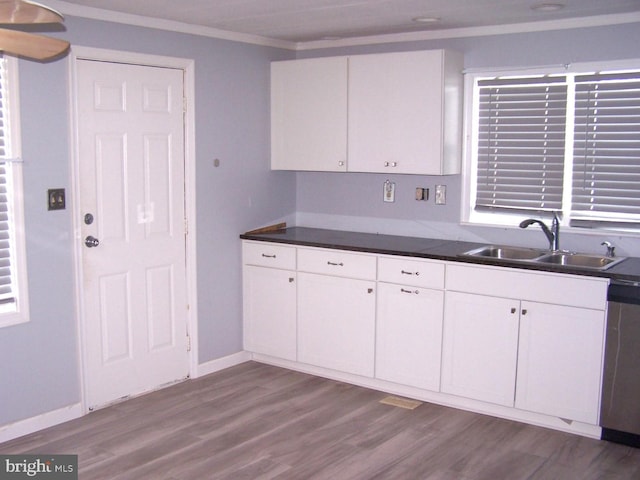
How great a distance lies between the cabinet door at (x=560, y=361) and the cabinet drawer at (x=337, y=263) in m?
1.02

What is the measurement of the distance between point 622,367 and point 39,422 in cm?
315

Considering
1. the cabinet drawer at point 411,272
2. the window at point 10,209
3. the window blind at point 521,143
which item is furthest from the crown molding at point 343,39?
the cabinet drawer at point 411,272

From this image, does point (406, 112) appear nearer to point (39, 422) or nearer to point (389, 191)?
point (389, 191)

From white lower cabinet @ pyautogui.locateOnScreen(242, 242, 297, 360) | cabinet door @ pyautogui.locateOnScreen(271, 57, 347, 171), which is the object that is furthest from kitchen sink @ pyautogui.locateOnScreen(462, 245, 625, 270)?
white lower cabinet @ pyautogui.locateOnScreen(242, 242, 297, 360)

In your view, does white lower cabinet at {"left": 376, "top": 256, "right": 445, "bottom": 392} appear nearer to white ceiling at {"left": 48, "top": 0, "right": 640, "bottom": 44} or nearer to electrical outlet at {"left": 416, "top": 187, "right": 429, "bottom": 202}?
electrical outlet at {"left": 416, "top": 187, "right": 429, "bottom": 202}

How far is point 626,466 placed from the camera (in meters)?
3.42

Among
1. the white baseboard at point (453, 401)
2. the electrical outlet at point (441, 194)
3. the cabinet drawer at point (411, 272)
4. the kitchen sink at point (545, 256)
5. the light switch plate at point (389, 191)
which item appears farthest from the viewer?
the light switch plate at point (389, 191)

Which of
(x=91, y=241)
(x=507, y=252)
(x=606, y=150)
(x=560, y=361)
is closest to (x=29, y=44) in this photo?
(x=91, y=241)

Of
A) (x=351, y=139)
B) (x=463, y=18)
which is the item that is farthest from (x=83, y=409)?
(x=463, y=18)

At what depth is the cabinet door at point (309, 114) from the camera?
186 inches

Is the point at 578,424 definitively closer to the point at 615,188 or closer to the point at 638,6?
the point at 615,188

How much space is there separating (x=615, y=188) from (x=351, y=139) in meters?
1.70

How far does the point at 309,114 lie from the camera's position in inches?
192

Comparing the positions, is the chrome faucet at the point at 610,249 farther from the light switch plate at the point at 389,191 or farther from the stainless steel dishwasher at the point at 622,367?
the light switch plate at the point at 389,191
